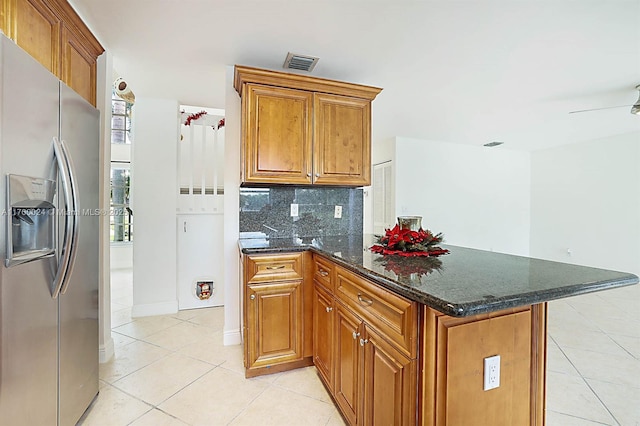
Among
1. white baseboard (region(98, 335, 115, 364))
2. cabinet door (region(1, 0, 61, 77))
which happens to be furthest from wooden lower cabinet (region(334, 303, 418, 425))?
cabinet door (region(1, 0, 61, 77))

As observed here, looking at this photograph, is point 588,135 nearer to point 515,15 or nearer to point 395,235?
point 515,15

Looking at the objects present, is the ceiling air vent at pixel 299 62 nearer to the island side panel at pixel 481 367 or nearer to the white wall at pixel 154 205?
the white wall at pixel 154 205

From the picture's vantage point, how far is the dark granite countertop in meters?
0.90

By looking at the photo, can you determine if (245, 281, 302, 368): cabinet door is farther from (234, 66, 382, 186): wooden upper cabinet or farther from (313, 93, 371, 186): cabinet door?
(313, 93, 371, 186): cabinet door

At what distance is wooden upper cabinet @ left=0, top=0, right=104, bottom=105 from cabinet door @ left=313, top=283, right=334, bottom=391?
78.4 inches

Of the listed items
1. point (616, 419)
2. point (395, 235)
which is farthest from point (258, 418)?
point (616, 419)

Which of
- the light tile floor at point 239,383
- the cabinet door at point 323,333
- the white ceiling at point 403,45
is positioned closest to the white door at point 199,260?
the light tile floor at point 239,383

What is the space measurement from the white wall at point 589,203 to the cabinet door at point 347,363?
18.4ft

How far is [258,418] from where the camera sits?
5.52 ft

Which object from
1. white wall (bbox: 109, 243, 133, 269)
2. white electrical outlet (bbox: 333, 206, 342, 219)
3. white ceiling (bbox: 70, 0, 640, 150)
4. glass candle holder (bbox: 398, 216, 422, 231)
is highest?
white ceiling (bbox: 70, 0, 640, 150)

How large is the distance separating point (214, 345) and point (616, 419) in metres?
2.74

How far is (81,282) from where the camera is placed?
5.20ft

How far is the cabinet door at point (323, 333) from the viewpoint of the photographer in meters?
1.78

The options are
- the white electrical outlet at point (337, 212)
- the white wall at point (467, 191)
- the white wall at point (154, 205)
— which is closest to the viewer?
the white electrical outlet at point (337, 212)
